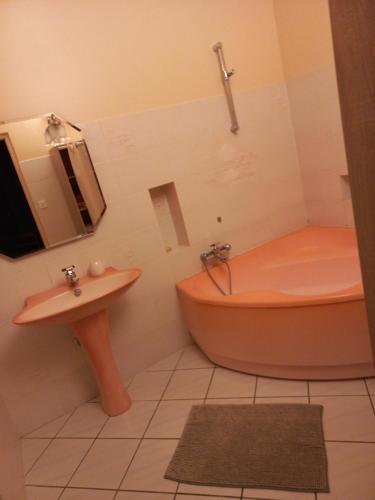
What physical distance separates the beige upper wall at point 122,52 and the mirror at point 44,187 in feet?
0.40

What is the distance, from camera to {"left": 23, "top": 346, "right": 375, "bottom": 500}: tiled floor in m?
1.33

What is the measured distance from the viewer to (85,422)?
194 cm

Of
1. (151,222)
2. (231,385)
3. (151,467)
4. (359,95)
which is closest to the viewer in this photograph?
(359,95)

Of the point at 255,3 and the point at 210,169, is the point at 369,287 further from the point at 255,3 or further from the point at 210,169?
the point at 255,3

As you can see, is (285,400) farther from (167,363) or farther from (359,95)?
(359,95)

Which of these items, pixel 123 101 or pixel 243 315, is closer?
pixel 243 315

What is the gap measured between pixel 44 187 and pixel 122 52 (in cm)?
93

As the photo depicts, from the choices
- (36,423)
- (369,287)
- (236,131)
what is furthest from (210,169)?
(36,423)

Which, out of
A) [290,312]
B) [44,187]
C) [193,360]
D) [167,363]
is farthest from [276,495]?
[44,187]

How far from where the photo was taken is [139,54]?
1.96 m

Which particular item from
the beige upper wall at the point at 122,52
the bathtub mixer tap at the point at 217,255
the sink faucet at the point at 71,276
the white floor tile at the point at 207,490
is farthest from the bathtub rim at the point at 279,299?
the beige upper wall at the point at 122,52

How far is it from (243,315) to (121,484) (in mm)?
995

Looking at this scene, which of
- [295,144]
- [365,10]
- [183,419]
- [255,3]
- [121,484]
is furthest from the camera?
[295,144]

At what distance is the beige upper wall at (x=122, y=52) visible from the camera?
1.70 m
